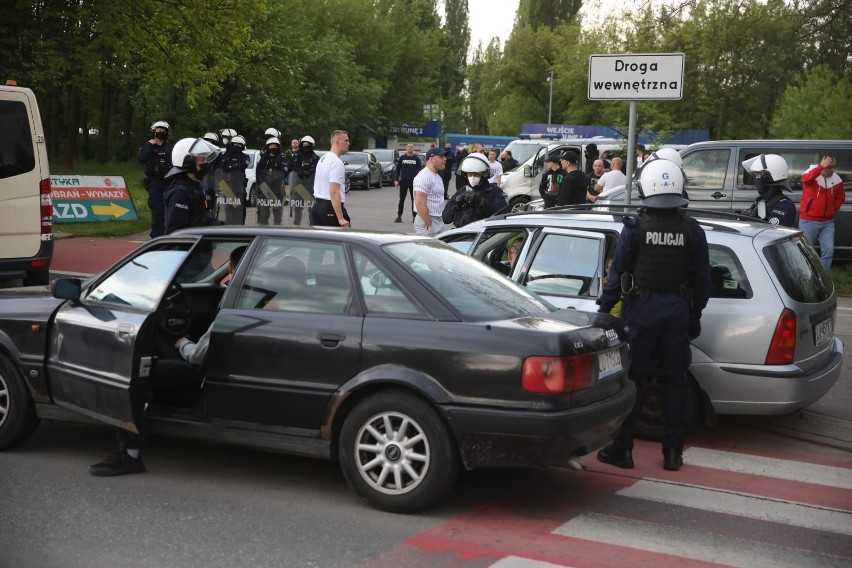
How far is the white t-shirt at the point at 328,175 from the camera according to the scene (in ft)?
37.6

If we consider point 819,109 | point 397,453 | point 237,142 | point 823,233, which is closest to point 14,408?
point 397,453

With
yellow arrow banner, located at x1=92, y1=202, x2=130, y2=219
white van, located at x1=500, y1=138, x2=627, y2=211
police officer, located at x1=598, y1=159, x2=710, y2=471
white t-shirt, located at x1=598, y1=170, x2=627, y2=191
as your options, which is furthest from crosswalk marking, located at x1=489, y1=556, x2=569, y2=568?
white van, located at x1=500, y1=138, x2=627, y2=211

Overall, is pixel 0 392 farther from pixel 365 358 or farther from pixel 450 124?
pixel 450 124

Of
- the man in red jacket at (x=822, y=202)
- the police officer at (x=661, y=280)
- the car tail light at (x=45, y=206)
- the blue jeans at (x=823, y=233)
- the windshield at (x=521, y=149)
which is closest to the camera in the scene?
the police officer at (x=661, y=280)

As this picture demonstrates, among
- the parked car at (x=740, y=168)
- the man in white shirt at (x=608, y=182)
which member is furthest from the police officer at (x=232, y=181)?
the parked car at (x=740, y=168)

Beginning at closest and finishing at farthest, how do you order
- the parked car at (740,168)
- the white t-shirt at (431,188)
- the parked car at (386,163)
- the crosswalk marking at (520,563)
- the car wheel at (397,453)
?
the crosswalk marking at (520,563), the car wheel at (397,453), the white t-shirt at (431,188), the parked car at (740,168), the parked car at (386,163)

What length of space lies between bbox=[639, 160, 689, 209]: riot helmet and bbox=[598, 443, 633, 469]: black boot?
148 centimetres

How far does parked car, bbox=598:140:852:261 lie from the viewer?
15086mm

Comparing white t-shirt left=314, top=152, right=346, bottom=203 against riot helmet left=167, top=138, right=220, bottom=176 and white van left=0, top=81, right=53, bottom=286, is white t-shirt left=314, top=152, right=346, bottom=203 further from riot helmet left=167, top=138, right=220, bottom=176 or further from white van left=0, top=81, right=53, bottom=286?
white van left=0, top=81, right=53, bottom=286

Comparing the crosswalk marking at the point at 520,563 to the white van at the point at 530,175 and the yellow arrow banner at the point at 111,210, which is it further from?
the white van at the point at 530,175

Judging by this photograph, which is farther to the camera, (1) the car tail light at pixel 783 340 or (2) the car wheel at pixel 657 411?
(2) the car wheel at pixel 657 411

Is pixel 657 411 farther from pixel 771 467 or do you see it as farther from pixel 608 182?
pixel 608 182

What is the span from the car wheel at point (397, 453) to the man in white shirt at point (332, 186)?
6068 millimetres

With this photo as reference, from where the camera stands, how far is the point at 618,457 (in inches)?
255
